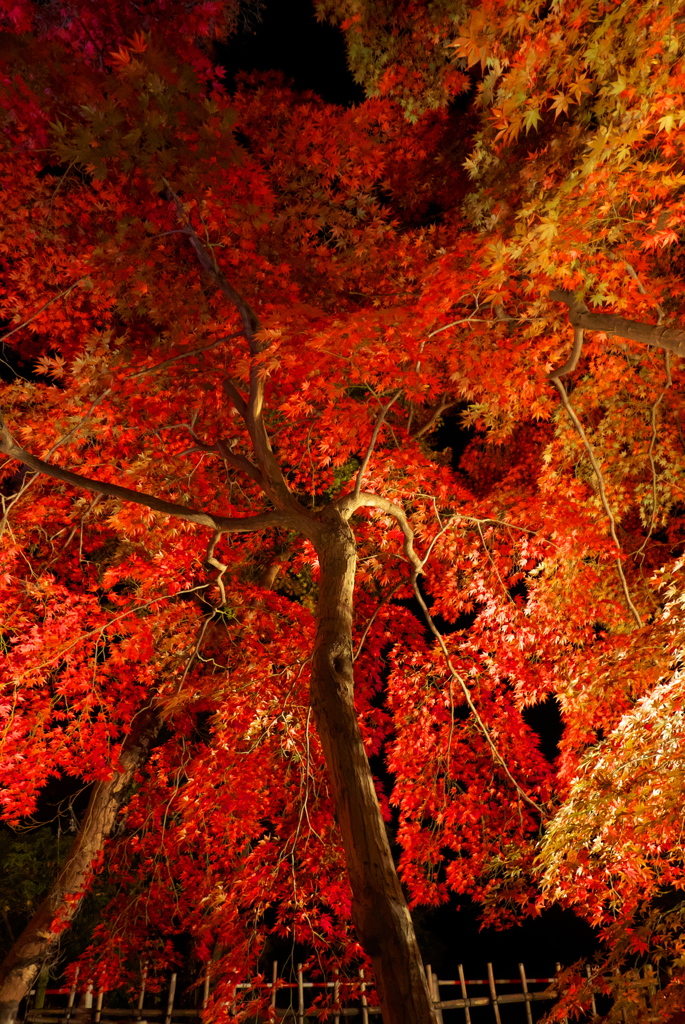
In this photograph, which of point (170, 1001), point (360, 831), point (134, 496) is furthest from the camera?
point (170, 1001)

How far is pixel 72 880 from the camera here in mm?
7617

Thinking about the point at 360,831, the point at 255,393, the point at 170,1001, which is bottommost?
the point at 170,1001

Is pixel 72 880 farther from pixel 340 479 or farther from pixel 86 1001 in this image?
pixel 340 479

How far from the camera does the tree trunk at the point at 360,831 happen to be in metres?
3.64

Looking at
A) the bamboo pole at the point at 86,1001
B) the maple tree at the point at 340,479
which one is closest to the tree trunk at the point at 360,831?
the maple tree at the point at 340,479

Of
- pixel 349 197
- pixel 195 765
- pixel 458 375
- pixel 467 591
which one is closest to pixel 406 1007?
pixel 195 765

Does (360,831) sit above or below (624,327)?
below

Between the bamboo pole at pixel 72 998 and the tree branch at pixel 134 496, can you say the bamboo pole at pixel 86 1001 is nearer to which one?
the bamboo pole at pixel 72 998

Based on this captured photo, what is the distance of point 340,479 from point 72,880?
5901 millimetres

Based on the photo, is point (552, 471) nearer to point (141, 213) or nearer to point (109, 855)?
point (141, 213)

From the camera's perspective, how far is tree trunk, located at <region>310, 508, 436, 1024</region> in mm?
3645

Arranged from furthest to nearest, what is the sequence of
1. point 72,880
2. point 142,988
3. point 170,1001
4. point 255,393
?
point 170,1001 < point 142,988 < point 72,880 < point 255,393

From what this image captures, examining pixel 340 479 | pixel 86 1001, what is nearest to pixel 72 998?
pixel 86 1001

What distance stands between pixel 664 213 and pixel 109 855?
324 inches
